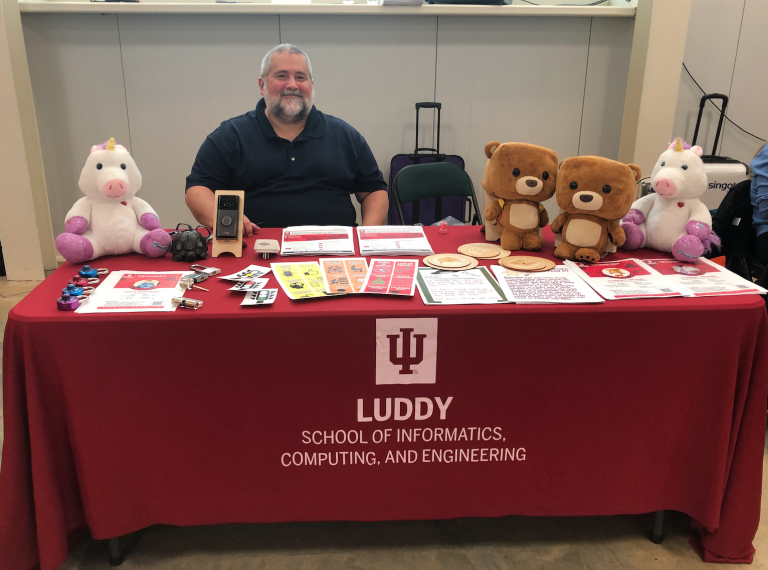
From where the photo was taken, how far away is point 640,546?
5.22 ft

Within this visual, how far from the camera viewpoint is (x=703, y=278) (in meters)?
1.54

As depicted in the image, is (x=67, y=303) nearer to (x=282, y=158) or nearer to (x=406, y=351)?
(x=406, y=351)

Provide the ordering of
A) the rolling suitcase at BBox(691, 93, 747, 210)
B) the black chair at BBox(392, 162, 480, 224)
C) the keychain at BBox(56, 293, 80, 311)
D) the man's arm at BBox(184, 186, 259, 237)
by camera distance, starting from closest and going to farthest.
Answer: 1. the keychain at BBox(56, 293, 80, 311)
2. the man's arm at BBox(184, 186, 259, 237)
3. the black chair at BBox(392, 162, 480, 224)
4. the rolling suitcase at BBox(691, 93, 747, 210)

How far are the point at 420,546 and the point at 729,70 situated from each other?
12.3 feet

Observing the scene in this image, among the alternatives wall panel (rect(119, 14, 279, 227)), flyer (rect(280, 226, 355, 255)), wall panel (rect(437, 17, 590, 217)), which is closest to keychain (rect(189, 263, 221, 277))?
flyer (rect(280, 226, 355, 255))

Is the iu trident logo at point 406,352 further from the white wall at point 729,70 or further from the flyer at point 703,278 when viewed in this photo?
the white wall at point 729,70

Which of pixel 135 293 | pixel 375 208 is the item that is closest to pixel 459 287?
pixel 135 293

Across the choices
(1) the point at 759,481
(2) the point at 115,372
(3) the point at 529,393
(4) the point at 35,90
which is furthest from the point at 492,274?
(4) the point at 35,90

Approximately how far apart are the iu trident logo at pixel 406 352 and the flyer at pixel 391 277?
116mm

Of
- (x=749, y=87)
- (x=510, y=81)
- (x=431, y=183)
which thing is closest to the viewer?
(x=431, y=183)

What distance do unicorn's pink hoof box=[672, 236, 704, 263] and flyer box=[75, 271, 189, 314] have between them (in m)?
1.36

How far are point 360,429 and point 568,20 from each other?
3219mm

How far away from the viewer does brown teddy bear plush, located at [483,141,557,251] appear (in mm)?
1658

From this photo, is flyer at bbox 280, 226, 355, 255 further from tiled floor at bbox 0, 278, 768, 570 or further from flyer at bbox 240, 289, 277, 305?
tiled floor at bbox 0, 278, 768, 570
